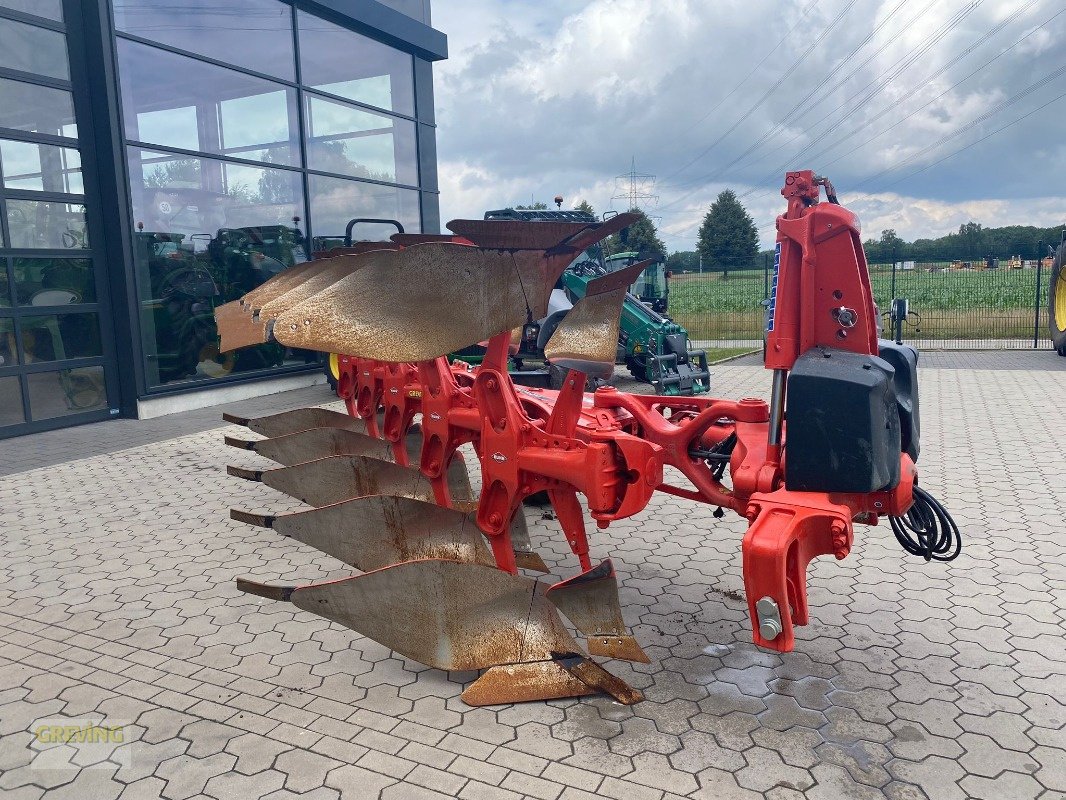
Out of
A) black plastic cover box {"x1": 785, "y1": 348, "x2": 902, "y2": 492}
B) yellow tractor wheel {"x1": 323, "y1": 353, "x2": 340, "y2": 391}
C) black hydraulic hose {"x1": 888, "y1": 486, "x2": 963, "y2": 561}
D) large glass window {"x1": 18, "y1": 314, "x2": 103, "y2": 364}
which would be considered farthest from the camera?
yellow tractor wheel {"x1": 323, "y1": 353, "x2": 340, "y2": 391}

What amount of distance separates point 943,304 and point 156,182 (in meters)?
20.5

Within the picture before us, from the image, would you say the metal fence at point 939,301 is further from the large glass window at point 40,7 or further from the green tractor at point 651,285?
the large glass window at point 40,7

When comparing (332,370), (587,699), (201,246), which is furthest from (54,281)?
(587,699)

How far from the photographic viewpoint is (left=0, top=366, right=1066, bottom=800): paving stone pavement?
2744mm

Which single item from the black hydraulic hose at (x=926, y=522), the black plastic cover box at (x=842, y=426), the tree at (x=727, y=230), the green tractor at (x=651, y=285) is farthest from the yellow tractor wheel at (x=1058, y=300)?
the tree at (x=727, y=230)

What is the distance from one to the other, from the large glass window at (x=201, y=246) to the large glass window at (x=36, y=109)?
0.79m

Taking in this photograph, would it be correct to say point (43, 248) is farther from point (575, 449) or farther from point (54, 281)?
point (575, 449)

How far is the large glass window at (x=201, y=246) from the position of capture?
10.3 m

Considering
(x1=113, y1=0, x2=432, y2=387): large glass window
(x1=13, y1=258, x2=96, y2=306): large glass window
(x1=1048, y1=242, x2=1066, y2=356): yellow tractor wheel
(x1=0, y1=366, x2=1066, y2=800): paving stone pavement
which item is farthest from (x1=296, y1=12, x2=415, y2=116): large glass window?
(x1=1048, y1=242, x2=1066, y2=356): yellow tractor wheel

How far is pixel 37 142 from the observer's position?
927 centimetres

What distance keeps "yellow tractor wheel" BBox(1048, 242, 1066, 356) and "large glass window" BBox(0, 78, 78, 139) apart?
47.9 ft

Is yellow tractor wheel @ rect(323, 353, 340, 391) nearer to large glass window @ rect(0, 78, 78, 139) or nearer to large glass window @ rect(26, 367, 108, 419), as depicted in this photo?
large glass window @ rect(26, 367, 108, 419)

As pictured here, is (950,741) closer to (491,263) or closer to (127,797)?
(491,263)

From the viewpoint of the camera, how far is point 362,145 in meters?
14.1
